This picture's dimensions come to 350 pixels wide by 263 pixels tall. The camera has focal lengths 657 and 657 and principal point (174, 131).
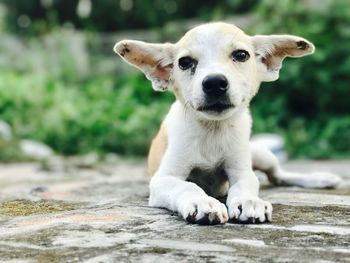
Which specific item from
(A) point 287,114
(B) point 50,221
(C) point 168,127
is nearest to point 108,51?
(A) point 287,114

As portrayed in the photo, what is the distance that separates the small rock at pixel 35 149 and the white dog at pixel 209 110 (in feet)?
16.3

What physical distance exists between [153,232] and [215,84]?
952mm

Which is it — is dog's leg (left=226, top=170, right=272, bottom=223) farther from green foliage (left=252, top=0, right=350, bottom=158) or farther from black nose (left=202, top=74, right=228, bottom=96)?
green foliage (left=252, top=0, right=350, bottom=158)

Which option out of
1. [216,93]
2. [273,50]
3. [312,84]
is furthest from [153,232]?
[312,84]

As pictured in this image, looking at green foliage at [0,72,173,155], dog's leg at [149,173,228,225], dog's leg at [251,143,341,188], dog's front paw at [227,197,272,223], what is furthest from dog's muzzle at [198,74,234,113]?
green foliage at [0,72,173,155]

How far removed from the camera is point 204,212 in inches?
123

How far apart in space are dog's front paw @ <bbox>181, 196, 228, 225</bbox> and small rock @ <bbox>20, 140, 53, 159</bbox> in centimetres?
610

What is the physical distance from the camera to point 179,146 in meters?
3.96

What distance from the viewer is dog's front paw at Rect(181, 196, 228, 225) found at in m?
3.12

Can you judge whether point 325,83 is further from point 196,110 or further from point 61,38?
point 196,110

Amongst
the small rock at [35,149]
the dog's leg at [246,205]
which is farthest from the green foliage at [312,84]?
the dog's leg at [246,205]

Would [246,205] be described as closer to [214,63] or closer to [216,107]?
[216,107]

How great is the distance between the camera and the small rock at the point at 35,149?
9.16 meters

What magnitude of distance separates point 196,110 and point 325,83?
7890 millimetres
